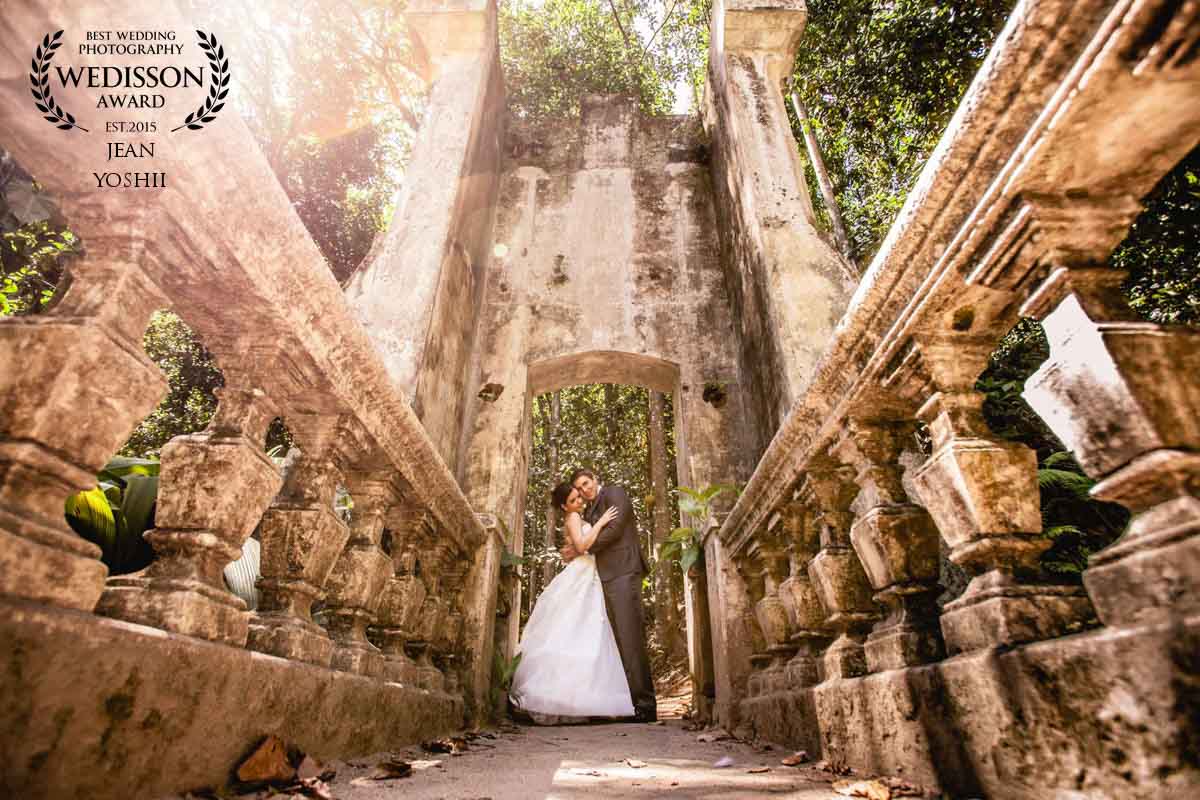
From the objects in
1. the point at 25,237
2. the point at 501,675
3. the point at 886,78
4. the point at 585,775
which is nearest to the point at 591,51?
the point at 886,78

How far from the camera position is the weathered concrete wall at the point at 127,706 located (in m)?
1.02

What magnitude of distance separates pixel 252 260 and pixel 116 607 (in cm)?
87

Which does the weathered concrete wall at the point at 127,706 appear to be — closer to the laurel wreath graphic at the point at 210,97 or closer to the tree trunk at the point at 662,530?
the laurel wreath graphic at the point at 210,97

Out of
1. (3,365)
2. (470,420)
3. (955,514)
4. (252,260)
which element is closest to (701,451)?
(470,420)

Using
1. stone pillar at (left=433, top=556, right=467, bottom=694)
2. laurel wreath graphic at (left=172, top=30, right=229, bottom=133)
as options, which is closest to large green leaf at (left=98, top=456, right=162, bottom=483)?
stone pillar at (left=433, top=556, right=467, bottom=694)

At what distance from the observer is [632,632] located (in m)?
5.73

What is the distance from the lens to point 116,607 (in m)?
1.38

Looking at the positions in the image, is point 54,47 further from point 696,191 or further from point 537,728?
point 696,191

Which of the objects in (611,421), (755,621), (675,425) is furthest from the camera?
(611,421)

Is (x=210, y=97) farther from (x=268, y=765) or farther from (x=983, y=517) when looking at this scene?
(x=983, y=517)

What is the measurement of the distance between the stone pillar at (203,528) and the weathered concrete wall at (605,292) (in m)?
4.19

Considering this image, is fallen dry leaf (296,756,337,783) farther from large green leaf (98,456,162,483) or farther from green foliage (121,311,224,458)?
green foliage (121,311,224,458)

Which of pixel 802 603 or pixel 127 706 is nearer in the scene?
→ pixel 127 706

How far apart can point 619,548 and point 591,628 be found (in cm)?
84
